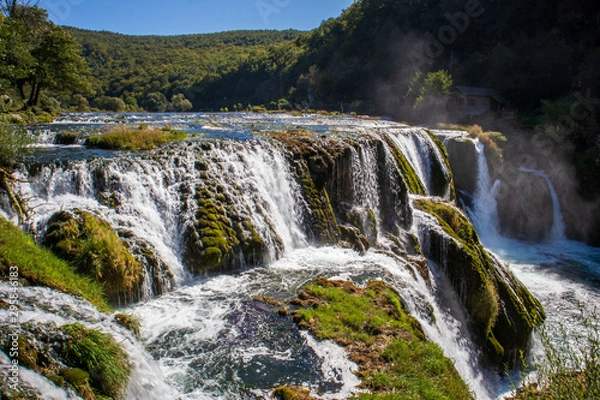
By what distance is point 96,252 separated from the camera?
742 centimetres

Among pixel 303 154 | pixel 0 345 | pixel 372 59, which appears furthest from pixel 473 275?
pixel 372 59

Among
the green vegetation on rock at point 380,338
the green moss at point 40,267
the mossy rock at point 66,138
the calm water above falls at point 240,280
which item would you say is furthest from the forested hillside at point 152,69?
the green vegetation on rock at point 380,338

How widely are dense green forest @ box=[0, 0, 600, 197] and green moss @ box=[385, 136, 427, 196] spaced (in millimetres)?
11955

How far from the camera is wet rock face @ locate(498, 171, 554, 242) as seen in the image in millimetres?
22031

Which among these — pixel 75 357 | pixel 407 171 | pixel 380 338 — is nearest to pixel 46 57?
pixel 407 171

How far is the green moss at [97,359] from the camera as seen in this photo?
450cm

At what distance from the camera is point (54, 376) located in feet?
13.5

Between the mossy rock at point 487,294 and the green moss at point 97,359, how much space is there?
886 cm

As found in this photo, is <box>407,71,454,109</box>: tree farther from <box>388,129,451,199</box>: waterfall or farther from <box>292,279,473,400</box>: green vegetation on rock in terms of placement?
<box>292,279,473,400</box>: green vegetation on rock

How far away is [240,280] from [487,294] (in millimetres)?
6813

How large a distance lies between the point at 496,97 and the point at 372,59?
83.9ft

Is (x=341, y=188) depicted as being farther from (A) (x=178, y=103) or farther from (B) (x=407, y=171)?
(A) (x=178, y=103)

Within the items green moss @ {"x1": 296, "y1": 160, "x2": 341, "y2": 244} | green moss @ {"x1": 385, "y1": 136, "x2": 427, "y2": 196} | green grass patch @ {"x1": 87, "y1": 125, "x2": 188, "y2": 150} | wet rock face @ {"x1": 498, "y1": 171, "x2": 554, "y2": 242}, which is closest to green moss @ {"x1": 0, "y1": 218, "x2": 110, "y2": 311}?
green grass patch @ {"x1": 87, "y1": 125, "x2": 188, "y2": 150}

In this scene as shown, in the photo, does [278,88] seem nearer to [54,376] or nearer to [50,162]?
[50,162]
